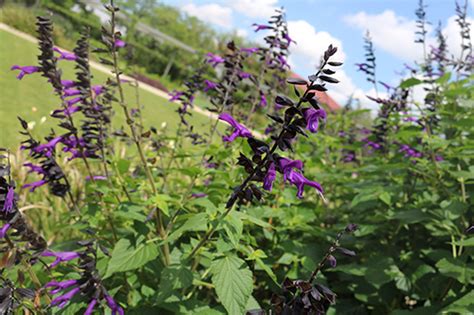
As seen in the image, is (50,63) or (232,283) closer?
(232,283)

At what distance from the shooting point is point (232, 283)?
165cm

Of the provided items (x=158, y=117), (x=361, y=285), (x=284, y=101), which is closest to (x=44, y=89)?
(x=158, y=117)

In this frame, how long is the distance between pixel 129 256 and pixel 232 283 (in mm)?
578

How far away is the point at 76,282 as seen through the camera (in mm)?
1771

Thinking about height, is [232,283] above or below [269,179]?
below

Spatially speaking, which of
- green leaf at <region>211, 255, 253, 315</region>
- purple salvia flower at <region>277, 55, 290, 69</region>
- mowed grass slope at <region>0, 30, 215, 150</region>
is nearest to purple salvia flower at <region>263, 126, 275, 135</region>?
purple salvia flower at <region>277, 55, 290, 69</region>

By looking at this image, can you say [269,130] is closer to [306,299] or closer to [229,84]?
[229,84]

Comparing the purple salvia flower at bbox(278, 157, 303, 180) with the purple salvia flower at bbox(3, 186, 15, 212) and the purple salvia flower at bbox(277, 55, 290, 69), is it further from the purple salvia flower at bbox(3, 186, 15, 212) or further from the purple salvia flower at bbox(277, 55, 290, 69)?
the purple salvia flower at bbox(277, 55, 290, 69)

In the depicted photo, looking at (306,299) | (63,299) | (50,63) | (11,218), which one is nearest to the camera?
(306,299)

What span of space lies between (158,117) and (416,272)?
1205 centimetres

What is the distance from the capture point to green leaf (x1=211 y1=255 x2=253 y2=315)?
1571 millimetres

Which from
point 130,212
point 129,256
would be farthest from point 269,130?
point 129,256

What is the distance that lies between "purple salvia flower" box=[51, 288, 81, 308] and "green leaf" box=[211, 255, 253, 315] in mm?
614

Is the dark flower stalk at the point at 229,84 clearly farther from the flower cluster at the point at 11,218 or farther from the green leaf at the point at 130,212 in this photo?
the flower cluster at the point at 11,218
